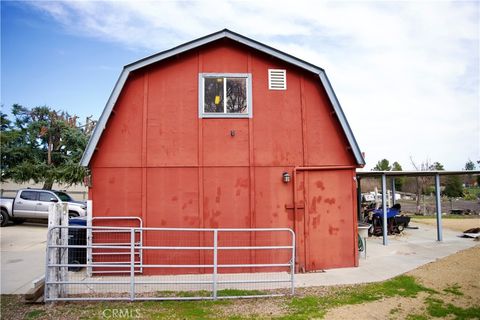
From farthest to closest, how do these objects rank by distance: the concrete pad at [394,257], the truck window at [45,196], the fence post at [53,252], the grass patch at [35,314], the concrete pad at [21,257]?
1. the truck window at [45,196]
2. the concrete pad at [394,257]
3. the concrete pad at [21,257]
4. the fence post at [53,252]
5. the grass patch at [35,314]

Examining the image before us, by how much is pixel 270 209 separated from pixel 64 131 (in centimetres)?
1854

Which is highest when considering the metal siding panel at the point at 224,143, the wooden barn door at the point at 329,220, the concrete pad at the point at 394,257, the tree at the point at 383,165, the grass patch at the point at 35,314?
the tree at the point at 383,165

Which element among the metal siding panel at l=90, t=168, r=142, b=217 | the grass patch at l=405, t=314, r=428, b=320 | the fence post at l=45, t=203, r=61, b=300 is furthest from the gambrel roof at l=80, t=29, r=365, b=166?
the grass patch at l=405, t=314, r=428, b=320

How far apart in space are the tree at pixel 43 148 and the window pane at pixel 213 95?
1496cm

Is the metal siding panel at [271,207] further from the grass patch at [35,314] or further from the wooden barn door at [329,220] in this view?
the grass patch at [35,314]

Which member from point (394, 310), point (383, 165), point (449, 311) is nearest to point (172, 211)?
point (394, 310)

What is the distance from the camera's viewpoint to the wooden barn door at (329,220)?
8727mm

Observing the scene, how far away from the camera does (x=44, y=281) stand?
679cm

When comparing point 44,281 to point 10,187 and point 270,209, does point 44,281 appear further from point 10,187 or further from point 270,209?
point 10,187

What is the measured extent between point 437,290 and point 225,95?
6.52 meters

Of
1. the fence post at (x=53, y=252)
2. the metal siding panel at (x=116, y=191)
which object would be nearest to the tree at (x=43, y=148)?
the metal siding panel at (x=116, y=191)

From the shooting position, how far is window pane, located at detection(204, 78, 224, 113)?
8.73 m

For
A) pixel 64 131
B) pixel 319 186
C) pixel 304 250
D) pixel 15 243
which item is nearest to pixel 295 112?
pixel 319 186

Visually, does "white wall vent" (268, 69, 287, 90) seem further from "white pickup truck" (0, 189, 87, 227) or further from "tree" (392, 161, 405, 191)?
"tree" (392, 161, 405, 191)
